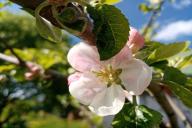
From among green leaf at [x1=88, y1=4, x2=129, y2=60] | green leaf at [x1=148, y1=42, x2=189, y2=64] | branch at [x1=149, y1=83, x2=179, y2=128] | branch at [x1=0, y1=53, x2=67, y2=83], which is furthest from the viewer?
branch at [x1=0, y1=53, x2=67, y2=83]

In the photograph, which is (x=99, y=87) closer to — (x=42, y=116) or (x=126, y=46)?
(x=126, y=46)

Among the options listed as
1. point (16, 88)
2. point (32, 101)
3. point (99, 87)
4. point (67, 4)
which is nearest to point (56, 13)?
point (67, 4)

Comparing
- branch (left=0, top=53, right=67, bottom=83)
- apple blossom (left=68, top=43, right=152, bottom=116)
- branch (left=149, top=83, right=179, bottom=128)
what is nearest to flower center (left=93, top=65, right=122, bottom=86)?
apple blossom (left=68, top=43, right=152, bottom=116)

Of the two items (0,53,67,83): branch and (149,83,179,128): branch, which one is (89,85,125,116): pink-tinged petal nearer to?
(149,83,179,128): branch

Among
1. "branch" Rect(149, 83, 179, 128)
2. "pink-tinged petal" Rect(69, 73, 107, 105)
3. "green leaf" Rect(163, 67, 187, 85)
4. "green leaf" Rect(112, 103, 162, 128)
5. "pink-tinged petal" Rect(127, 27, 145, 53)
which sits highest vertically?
"pink-tinged petal" Rect(127, 27, 145, 53)

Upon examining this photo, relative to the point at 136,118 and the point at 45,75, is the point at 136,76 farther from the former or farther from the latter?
the point at 45,75

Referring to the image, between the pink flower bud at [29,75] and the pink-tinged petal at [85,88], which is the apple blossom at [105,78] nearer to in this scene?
the pink-tinged petal at [85,88]

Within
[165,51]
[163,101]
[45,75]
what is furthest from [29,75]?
[165,51]
